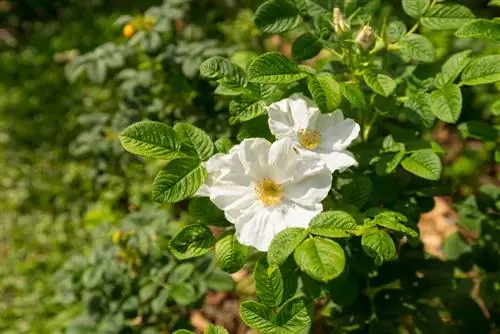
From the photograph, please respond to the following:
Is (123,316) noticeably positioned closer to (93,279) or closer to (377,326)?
(93,279)

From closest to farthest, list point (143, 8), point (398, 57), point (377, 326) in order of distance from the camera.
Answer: point (377, 326) < point (398, 57) < point (143, 8)

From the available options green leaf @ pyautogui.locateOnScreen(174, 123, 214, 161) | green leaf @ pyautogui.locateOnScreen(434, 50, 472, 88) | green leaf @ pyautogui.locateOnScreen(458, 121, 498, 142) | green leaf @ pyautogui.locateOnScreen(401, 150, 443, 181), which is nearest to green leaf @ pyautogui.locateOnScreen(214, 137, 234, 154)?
green leaf @ pyautogui.locateOnScreen(174, 123, 214, 161)

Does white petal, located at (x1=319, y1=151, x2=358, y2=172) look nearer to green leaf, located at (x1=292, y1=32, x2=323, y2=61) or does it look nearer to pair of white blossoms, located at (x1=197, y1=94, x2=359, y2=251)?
pair of white blossoms, located at (x1=197, y1=94, x2=359, y2=251)

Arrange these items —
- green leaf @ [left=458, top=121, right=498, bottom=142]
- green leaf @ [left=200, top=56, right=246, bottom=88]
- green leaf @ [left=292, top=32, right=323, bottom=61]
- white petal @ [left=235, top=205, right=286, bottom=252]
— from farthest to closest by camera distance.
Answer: green leaf @ [left=458, top=121, right=498, bottom=142]
green leaf @ [left=292, top=32, right=323, bottom=61]
green leaf @ [left=200, top=56, right=246, bottom=88]
white petal @ [left=235, top=205, right=286, bottom=252]

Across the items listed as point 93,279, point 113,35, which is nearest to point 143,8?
point 113,35

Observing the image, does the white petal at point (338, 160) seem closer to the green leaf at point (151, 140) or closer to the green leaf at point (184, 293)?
the green leaf at point (151, 140)

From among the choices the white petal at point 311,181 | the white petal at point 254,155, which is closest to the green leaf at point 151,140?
the white petal at point 254,155
